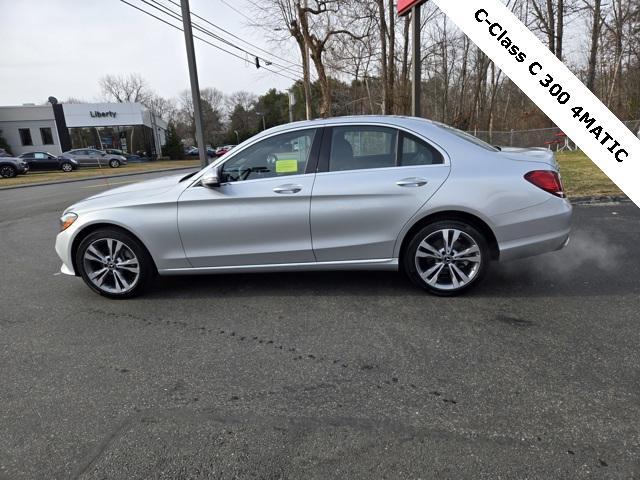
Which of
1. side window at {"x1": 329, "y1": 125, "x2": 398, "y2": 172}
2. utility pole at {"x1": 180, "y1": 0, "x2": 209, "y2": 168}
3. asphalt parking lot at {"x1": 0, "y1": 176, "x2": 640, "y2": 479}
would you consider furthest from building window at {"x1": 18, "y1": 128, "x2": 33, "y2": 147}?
side window at {"x1": 329, "y1": 125, "x2": 398, "y2": 172}

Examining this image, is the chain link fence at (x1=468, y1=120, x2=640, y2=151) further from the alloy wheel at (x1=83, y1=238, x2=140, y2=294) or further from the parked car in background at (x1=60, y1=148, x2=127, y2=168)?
the parked car in background at (x1=60, y1=148, x2=127, y2=168)

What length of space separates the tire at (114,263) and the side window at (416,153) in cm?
271

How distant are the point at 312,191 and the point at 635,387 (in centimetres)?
270

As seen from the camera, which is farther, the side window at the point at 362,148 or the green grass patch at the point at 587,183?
A: the green grass patch at the point at 587,183

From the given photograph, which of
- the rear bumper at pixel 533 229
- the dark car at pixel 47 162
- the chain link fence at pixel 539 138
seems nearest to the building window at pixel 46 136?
the dark car at pixel 47 162

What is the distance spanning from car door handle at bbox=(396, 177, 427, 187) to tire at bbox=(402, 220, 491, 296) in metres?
0.40

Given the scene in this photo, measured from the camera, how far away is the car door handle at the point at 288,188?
369cm

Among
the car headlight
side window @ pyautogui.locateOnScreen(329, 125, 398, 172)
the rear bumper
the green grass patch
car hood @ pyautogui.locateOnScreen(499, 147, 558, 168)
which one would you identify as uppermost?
side window @ pyautogui.locateOnScreen(329, 125, 398, 172)

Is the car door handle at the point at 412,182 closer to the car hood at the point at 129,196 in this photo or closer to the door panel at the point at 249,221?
the door panel at the point at 249,221

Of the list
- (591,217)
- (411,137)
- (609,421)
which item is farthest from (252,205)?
(591,217)

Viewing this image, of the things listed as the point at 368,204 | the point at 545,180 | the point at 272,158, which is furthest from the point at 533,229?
the point at 272,158

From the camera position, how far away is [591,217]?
6.67 metres

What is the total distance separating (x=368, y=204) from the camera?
3643 mm

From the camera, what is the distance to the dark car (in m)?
28.4
